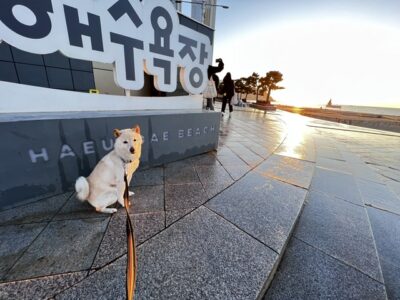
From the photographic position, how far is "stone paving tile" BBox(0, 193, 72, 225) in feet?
6.79

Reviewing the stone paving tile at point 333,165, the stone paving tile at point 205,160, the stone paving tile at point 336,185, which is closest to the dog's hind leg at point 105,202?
the stone paving tile at point 205,160

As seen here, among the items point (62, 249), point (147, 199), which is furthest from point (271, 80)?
point (62, 249)

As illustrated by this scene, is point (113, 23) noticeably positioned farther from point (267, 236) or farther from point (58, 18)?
point (267, 236)

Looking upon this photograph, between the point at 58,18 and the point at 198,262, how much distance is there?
363 centimetres

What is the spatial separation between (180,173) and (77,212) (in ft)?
5.91

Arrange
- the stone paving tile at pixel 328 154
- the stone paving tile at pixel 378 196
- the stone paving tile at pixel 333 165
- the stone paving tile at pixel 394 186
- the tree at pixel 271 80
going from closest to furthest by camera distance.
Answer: the stone paving tile at pixel 378 196 → the stone paving tile at pixel 394 186 → the stone paving tile at pixel 333 165 → the stone paving tile at pixel 328 154 → the tree at pixel 271 80

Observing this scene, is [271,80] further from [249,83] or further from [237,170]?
[237,170]

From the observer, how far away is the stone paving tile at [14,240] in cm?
153

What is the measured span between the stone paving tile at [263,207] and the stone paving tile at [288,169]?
0.31 metres

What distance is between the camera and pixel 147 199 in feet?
8.54

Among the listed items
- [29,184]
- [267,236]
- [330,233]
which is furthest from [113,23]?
[330,233]

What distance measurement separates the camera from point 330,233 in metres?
2.27

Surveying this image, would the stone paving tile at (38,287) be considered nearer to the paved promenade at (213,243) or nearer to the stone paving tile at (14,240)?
the paved promenade at (213,243)

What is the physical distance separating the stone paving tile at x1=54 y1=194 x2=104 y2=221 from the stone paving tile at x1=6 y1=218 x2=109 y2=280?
8 centimetres
